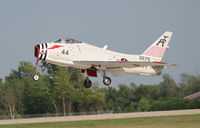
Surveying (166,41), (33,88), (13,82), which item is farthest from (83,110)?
(166,41)

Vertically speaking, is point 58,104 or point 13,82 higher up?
point 13,82

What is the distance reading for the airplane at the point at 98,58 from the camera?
29156mm

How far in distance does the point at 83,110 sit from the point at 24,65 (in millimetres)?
34242

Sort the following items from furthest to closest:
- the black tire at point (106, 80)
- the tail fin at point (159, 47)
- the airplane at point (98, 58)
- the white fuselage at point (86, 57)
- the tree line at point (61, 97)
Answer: the tree line at point (61, 97), the tail fin at point (159, 47), the black tire at point (106, 80), the white fuselage at point (86, 57), the airplane at point (98, 58)

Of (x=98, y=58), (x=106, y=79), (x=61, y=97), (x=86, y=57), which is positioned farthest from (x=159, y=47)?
(x=61, y=97)

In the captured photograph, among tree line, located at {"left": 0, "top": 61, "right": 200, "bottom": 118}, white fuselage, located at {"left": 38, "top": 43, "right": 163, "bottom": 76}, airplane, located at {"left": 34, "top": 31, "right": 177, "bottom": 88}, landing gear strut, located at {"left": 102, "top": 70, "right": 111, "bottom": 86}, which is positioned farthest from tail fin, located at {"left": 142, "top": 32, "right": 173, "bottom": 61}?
tree line, located at {"left": 0, "top": 61, "right": 200, "bottom": 118}

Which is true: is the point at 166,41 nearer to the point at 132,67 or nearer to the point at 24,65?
the point at 132,67

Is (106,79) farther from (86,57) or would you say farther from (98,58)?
(86,57)

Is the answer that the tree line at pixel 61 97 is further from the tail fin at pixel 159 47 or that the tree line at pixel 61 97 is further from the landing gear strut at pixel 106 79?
the landing gear strut at pixel 106 79

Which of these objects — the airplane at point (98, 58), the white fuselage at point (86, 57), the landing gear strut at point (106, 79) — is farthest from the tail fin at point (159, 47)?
the landing gear strut at point (106, 79)

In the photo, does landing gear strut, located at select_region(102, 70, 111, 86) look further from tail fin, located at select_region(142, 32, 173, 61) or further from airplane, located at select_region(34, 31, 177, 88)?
tail fin, located at select_region(142, 32, 173, 61)

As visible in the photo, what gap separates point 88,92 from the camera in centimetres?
6738

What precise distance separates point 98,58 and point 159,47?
6.45 metres

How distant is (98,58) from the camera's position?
101 feet
